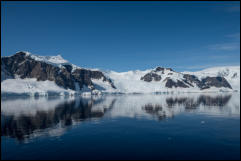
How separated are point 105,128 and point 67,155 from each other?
20.8 metres

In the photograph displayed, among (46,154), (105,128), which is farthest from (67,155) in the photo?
(105,128)

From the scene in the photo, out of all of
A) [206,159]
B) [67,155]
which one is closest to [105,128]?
[67,155]

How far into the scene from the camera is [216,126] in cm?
5256

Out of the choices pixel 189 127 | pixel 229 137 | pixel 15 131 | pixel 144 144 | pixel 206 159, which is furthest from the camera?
pixel 189 127

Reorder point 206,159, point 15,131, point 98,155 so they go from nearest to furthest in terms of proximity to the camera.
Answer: point 206,159 → point 98,155 → point 15,131

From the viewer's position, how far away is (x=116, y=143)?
127ft

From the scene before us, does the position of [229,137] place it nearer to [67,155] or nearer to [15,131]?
[67,155]

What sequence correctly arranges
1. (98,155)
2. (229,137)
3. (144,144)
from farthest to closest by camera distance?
(229,137)
(144,144)
(98,155)

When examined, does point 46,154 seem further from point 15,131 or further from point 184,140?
point 184,140

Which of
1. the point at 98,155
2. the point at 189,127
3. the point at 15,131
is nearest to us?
the point at 98,155

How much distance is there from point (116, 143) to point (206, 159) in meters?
15.9

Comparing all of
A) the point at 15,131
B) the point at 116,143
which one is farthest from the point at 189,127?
the point at 15,131

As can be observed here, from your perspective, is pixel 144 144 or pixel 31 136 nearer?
pixel 144 144

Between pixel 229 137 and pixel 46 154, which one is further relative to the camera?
pixel 229 137
